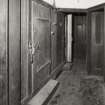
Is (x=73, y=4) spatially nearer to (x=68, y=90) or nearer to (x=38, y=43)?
(x=38, y=43)

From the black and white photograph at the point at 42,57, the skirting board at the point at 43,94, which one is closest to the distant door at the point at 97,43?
the black and white photograph at the point at 42,57

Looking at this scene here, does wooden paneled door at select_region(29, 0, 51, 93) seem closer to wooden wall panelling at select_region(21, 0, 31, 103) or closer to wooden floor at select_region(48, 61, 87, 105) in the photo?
wooden wall panelling at select_region(21, 0, 31, 103)

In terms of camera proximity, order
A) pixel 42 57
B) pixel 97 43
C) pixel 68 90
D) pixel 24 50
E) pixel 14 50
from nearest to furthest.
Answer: pixel 14 50, pixel 24 50, pixel 42 57, pixel 68 90, pixel 97 43

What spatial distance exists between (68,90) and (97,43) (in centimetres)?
206

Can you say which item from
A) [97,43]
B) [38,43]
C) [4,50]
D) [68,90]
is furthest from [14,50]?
[97,43]

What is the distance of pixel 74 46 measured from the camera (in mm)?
10016

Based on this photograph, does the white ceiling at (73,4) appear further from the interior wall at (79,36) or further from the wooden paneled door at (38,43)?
the interior wall at (79,36)

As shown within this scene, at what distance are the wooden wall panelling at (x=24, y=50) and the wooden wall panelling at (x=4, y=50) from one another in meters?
1.23

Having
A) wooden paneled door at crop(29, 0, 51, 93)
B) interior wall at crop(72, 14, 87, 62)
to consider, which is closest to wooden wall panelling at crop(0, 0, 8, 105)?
wooden paneled door at crop(29, 0, 51, 93)

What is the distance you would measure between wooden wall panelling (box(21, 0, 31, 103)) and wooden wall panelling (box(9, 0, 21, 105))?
1.26m

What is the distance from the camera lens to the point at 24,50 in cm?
288

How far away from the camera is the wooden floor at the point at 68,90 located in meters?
3.48

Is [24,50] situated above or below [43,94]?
above

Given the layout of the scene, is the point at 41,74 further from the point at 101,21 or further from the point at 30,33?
the point at 101,21
